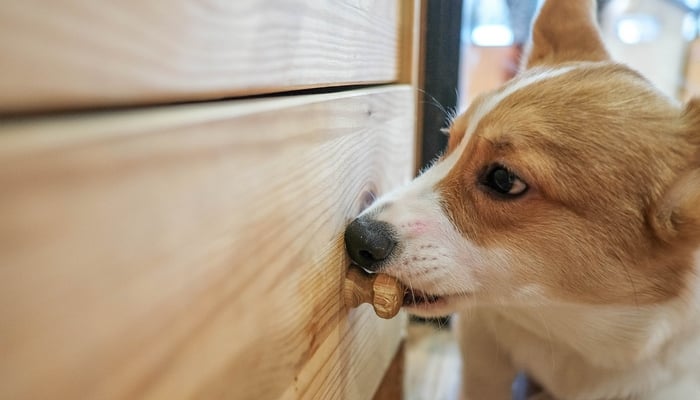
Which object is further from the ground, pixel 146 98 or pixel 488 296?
pixel 146 98

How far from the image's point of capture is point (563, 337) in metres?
1.09

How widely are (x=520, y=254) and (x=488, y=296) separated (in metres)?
0.09

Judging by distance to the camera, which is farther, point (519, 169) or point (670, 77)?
point (670, 77)

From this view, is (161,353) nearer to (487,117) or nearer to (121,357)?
(121,357)

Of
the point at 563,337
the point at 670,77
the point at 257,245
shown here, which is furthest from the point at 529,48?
the point at 670,77

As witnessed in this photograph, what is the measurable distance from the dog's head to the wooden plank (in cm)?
31

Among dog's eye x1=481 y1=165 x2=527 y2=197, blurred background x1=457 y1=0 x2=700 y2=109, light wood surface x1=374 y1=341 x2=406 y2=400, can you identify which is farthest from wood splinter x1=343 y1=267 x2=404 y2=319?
blurred background x1=457 y1=0 x2=700 y2=109

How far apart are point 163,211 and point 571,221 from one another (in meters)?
0.69

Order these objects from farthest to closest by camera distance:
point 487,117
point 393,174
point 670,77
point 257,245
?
point 670,77 < point 393,174 < point 487,117 < point 257,245

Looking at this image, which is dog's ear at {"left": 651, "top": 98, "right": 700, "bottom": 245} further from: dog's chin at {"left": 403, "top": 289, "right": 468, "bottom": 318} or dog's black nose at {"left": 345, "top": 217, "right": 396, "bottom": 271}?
dog's black nose at {"left": 345, "top": 217, "right": 396, "bottom": 271}

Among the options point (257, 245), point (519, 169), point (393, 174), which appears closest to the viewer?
point (257, 245)

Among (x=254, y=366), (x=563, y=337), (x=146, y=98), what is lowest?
(x=563, y=337)

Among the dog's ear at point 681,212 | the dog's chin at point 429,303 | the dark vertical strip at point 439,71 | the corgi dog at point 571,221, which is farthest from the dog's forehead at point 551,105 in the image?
the dark vertical strip at point 439,71

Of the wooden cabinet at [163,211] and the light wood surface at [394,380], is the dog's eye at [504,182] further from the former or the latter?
the light wood surface at [394,380]
